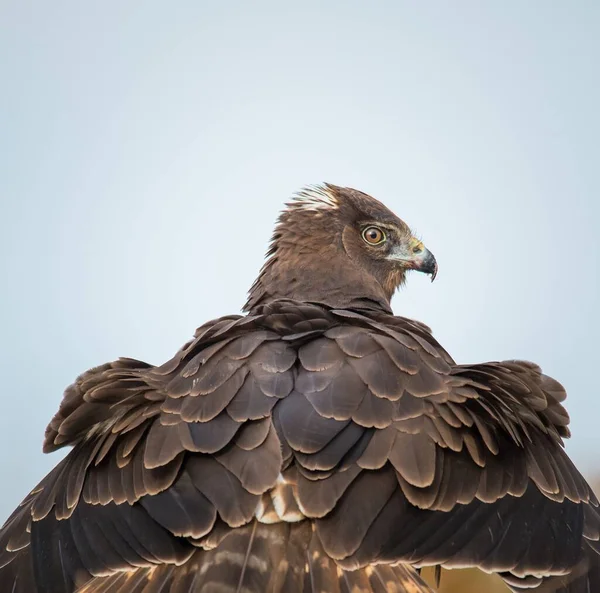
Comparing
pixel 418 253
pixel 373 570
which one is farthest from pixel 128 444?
pixel 418 253

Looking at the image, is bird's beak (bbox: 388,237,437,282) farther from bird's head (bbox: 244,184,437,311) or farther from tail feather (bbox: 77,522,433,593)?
tail feather (bbox: 77,522,433,593)

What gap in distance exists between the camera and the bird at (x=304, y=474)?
165 inches

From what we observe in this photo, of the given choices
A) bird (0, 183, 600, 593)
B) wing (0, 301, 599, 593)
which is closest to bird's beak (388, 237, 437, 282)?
bird (0, 183, 600, 593)

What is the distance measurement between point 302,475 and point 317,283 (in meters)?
3.24

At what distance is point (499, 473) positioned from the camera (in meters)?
4.66

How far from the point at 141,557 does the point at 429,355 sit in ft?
6.30

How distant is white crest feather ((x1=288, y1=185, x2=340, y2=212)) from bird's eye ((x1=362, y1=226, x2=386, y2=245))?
36 cm

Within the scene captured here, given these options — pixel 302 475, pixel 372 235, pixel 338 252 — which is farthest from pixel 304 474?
pixel 372 235

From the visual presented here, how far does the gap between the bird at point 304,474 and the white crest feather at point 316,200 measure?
2.72m

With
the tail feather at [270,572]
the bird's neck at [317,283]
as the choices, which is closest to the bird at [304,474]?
the tail feather at [270,572]

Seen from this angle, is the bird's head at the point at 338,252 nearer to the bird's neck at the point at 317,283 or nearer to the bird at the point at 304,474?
the bird's neck at the point at 317,283

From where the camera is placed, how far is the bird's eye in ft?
26.8

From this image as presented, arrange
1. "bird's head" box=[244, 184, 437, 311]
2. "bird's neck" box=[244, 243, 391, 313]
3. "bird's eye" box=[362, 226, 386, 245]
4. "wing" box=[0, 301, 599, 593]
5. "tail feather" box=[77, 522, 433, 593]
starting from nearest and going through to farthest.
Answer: "tail feather" box=[77, 522, 433, 593] < "wing" box=[0, 301, 599, 593] < "bird's neck" box=[244, 243, 391, 313] < "bird's head" box=[244, 184, 437, 311] < "bird's eye" box=[362, 226, 386, 245]

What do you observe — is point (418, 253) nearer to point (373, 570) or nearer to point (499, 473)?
point (499, 473)
